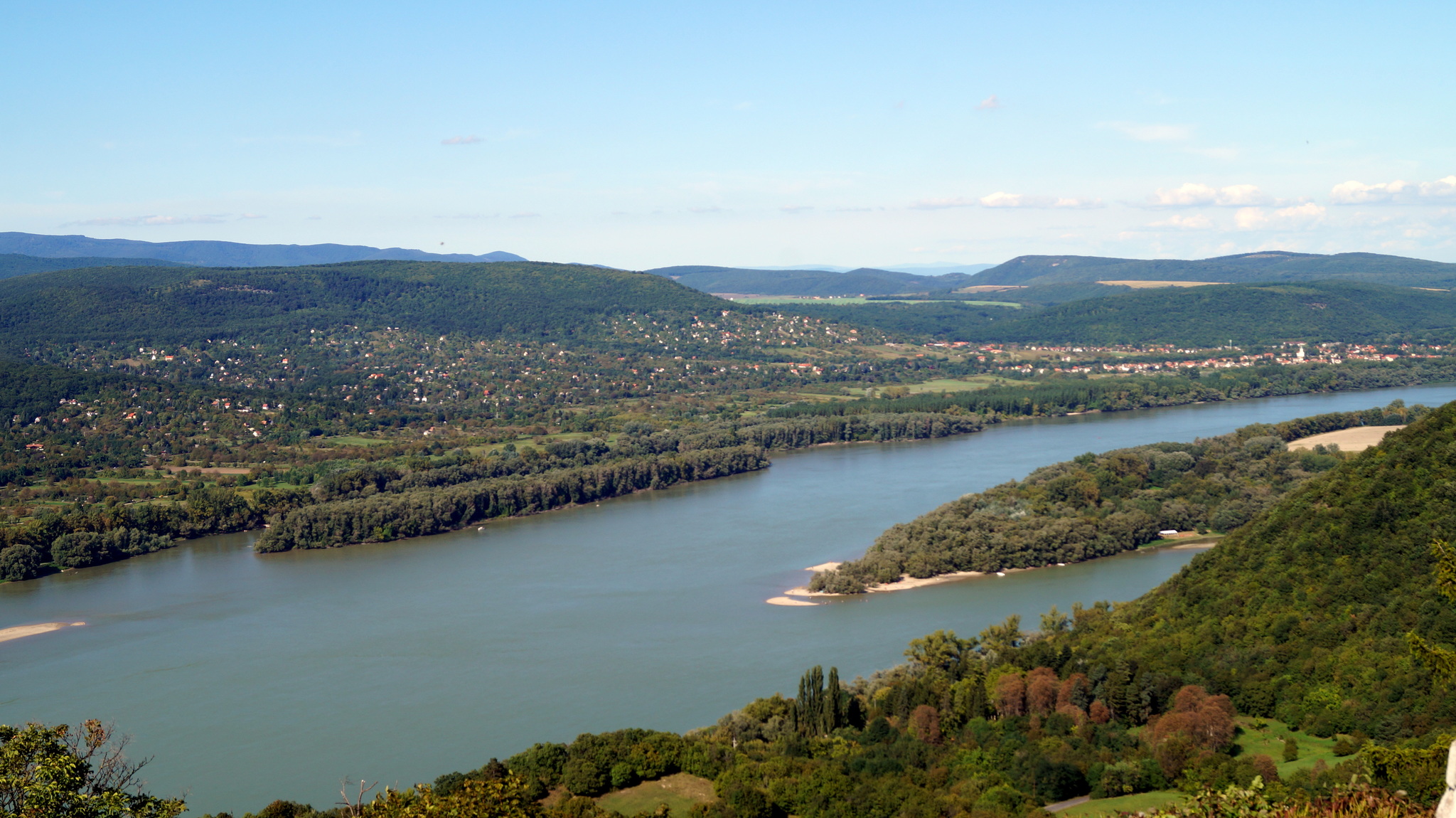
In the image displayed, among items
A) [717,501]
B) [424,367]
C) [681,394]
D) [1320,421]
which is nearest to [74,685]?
[717,501]

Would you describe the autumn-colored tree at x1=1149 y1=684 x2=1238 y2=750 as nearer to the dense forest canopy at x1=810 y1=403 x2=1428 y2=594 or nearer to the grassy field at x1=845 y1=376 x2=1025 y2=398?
the dense forest canopy at x1=810 y1=403 x2=1428 y2=594

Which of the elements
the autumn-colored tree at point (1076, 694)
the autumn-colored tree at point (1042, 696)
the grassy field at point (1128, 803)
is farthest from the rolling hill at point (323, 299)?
the grassy field at point (1128, 803)

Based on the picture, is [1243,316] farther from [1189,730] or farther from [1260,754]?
[1260,754]

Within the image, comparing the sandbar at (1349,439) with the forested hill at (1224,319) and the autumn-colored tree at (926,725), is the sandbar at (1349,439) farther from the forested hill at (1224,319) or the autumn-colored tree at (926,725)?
the forested hill at (1224,319)

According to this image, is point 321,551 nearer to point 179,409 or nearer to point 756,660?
point 756,660

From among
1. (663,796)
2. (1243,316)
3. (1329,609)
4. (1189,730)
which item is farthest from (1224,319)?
(663,796)
